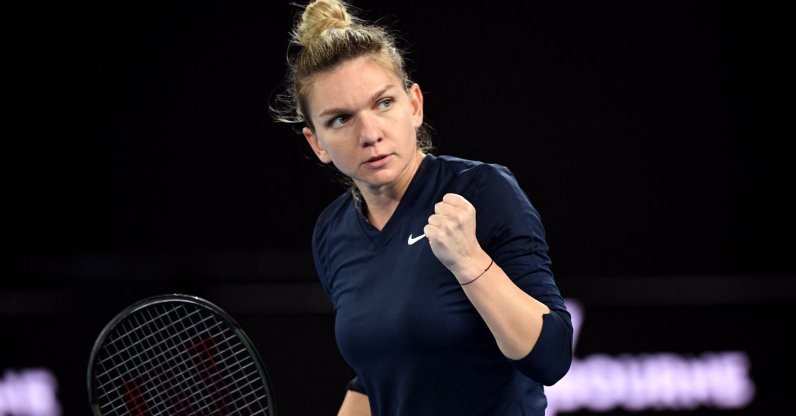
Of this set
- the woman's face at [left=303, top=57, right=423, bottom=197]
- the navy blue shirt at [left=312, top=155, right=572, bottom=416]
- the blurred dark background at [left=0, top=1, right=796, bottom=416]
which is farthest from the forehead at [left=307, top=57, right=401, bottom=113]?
the blurred dark background at [left=0, top=1, right=796, bottom=416]

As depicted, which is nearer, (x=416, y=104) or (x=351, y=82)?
(x=351, y=82)

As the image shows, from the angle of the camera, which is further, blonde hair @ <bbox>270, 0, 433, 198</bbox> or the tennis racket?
the tennis racket

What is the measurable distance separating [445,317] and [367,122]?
12.7 inches

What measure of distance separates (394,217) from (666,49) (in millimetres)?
2224

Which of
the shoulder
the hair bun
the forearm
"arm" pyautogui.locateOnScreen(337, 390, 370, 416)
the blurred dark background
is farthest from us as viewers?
the blurred dark background

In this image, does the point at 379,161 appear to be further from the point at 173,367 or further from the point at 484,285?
the point at 173,367

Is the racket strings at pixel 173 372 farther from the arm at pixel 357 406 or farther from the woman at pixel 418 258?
the woman at pixel 418 258

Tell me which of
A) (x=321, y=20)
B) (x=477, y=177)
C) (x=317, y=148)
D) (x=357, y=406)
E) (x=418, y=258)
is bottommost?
(x=357, y=406)

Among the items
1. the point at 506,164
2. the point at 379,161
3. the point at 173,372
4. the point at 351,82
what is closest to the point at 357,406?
the point at 379,161

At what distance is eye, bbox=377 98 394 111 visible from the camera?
158 cm

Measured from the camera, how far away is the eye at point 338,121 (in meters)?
1.58

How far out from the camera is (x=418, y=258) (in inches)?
60.3

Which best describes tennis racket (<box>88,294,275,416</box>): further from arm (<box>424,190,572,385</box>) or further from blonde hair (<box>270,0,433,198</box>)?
arm (<box>424,190,572,385</box>)

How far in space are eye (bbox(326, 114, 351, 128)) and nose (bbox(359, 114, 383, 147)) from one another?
36 mm
